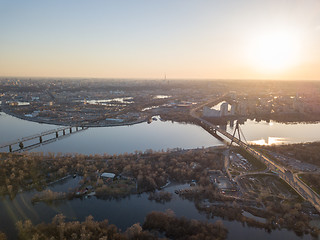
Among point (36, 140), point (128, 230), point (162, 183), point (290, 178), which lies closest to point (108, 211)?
point (128, 230)

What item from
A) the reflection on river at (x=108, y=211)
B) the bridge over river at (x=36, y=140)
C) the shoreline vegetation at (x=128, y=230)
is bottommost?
the reflection on river at (x=108, y=211)

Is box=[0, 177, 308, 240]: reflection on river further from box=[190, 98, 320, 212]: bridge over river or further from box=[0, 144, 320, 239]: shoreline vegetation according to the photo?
box=[190, 98, 320, 212]: bridge over river

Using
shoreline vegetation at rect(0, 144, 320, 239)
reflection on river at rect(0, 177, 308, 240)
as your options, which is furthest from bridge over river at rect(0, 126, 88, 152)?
reflection on river at rect(0, 177, 308, 240)

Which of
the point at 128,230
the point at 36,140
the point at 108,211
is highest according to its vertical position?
the point at 36,140

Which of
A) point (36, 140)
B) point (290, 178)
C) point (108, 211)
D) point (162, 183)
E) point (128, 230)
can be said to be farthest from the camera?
point (36, 140)

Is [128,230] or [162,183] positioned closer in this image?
[128,230]

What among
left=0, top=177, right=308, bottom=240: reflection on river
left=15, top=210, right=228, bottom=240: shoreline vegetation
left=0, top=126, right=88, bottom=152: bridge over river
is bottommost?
left=0, top=177, right=308, bottom=240: reflection on river

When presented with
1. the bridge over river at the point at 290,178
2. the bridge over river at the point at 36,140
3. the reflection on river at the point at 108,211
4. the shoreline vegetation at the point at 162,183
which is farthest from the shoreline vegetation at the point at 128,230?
the bridge over river at the point at 36,140

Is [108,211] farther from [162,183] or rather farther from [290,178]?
[290,178]

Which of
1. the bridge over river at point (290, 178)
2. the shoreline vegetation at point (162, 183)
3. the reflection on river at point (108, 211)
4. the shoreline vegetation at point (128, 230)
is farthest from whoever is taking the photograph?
the bridge over river at point (290, 178)

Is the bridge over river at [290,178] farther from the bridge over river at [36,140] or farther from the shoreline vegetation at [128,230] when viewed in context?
the bridge over river at [36,140]
